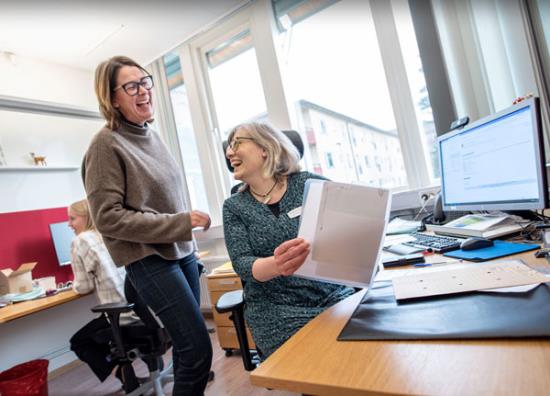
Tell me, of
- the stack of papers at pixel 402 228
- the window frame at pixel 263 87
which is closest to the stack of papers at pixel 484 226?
the stack of papers at pixel 402 228

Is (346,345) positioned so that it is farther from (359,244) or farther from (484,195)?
(484,195)

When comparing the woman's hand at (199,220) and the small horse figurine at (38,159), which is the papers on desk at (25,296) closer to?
the small horse figurine at (38,159)

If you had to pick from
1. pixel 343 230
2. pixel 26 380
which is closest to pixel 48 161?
pixel 26 380

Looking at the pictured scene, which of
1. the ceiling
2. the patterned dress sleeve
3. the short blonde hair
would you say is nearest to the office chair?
the patterned dress sleeve

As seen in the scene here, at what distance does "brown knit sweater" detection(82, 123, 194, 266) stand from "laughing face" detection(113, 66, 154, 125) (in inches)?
2.1

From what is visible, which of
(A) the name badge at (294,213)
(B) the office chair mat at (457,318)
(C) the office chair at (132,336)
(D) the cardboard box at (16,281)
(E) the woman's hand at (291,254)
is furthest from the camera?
(D) the cardboard box at (16,281)

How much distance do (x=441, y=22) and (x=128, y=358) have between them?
2622mm

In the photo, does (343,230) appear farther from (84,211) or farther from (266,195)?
(84,211)

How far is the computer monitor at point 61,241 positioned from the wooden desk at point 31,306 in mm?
651

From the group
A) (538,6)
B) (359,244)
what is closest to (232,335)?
(359,244)

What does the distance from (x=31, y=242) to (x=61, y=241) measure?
0.72 ft

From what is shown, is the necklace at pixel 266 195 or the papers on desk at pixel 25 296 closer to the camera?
the necklace at pixel 266 195

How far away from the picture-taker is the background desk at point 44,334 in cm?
264

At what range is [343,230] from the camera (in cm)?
88
